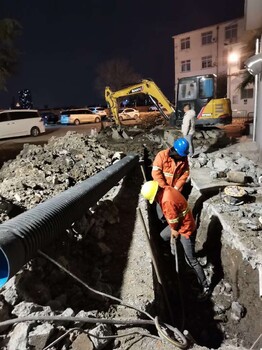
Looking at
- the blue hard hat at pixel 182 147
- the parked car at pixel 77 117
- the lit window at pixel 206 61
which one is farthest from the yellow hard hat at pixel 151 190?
the lit window at pixel 206 61

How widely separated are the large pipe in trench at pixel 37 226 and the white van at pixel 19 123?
503 inches

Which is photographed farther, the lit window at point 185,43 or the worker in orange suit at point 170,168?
the lit window at point 185,43

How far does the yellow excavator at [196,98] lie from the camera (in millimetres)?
11539

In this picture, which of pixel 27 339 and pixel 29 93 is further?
pixel 29 93

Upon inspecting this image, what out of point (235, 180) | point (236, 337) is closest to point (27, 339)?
point (236, 337)

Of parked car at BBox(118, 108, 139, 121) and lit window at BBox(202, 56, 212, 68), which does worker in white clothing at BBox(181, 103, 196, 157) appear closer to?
parked car at BBox(118, 108, 139, 121)

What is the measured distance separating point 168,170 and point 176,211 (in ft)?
4.44

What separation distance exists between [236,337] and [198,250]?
1.84 metres

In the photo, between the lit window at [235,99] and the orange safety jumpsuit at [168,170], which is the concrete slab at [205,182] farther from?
the lit window at [235,99]

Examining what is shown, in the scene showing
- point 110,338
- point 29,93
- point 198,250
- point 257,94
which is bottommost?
point 198,250

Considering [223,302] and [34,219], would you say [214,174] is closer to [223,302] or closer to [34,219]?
[223,302]

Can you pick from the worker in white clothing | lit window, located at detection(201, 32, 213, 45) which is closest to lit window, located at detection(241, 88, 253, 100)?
lit window, located at detection(201, 32, 213, 45)

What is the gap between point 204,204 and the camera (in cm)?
609

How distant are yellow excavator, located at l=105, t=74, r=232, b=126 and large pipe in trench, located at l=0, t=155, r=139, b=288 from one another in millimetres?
8055
